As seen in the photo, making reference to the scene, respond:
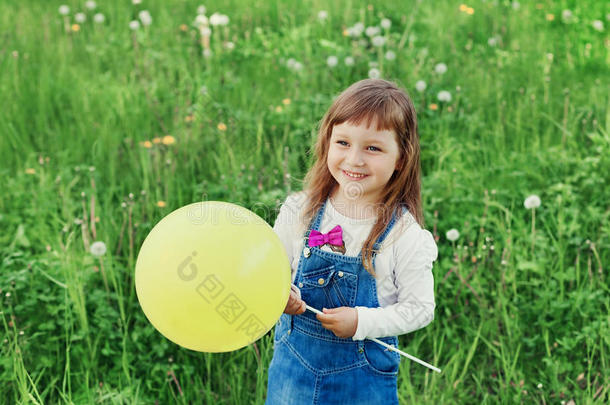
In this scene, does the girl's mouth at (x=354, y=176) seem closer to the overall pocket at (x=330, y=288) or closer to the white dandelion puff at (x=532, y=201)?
the overall pocket at (x=330, y=288)

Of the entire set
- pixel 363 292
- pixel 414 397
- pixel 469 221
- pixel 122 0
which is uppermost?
pixel 122 0

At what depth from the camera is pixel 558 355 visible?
2492 millimetres

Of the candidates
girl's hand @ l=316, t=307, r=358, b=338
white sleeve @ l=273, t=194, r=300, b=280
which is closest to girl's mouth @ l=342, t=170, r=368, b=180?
white sleeve @ l=273, t=194, r=300, b=280

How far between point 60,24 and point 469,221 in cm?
334

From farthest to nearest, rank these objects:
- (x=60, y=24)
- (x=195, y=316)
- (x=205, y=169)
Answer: (x=60, y=24) → (x=205, y=169) → (x=195, y=316)

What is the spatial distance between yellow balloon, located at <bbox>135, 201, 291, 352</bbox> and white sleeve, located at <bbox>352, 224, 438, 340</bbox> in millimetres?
261

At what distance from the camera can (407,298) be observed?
166cm

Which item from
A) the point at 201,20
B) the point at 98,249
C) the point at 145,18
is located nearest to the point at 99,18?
the point at 145,18

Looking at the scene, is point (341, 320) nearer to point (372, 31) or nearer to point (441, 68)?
point (441, 68)

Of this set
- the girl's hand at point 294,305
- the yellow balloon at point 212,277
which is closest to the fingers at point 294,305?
the girl's hand at point 294,305

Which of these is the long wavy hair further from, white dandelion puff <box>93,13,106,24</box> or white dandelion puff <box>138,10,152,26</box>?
white dandelion puff <box>93,13,106,24</box>

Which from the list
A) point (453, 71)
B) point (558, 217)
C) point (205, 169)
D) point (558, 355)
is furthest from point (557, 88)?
point (205, 169)

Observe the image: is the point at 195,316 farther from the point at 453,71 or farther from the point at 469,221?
the point at 453,71

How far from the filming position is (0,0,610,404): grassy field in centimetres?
234
